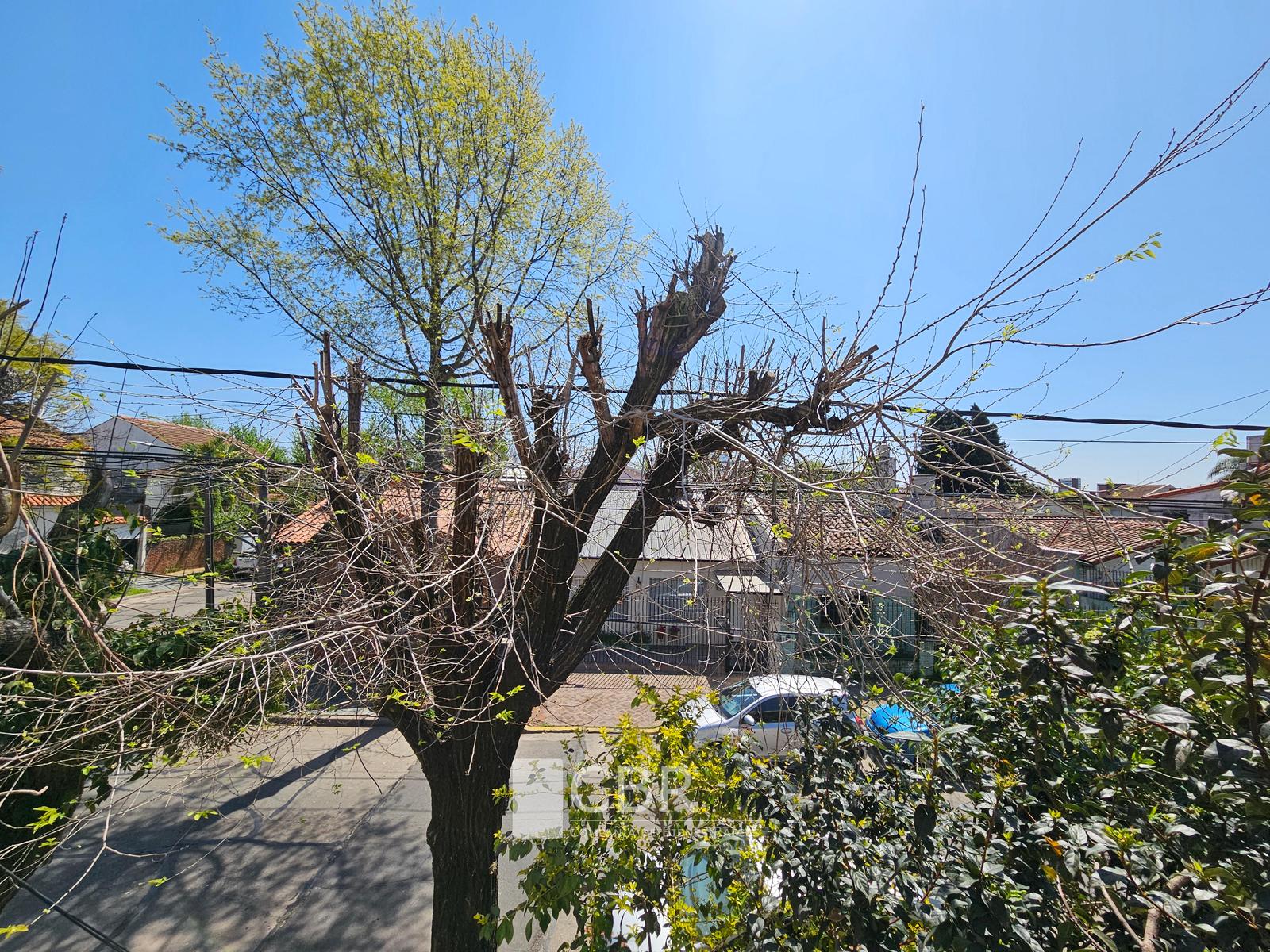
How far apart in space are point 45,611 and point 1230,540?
5201 millimetres

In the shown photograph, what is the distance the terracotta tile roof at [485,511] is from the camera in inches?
114

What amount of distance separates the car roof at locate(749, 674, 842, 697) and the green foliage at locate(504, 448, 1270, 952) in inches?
5.4

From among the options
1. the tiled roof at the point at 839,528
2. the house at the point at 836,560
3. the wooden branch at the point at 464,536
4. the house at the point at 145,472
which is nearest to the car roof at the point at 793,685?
the house at the point at 836,560

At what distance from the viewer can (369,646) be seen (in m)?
2.53

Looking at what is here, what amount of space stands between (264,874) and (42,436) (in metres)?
5.07

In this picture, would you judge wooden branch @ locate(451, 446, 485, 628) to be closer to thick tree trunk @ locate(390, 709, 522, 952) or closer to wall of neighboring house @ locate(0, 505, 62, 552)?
thick tree trunk @ locate(390, 709, 522, 952)

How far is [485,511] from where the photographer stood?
9.65ft

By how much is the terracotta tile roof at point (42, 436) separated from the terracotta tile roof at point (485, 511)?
178 centimetres

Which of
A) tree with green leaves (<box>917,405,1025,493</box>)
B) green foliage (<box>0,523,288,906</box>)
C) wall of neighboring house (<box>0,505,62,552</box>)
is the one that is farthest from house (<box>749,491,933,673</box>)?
wall of neighboring house (<box>0,505,62,552</box>)

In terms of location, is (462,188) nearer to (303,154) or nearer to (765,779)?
(303,154)

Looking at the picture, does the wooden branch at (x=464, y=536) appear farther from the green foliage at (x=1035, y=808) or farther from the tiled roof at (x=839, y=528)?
the tiled roof at (x=839, y=528)

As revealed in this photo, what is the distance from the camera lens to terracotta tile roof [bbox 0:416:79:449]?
12.4ft

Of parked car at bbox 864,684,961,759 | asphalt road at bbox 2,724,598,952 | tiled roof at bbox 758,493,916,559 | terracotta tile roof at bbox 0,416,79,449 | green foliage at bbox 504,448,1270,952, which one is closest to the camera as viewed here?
green foliage at bbox 504,448,1270,952

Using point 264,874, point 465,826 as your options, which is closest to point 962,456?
point 465,826
